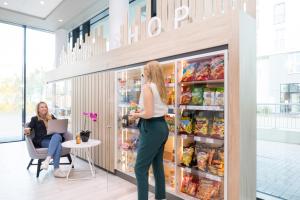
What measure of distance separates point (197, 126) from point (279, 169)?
1190mm

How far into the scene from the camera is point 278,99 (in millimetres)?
2643

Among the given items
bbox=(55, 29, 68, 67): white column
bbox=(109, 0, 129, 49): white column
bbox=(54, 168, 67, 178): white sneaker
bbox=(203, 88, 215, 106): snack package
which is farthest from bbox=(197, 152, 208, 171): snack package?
bbox=(55, 29, 68, 67): white column

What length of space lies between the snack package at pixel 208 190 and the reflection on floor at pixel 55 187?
67 centimetres

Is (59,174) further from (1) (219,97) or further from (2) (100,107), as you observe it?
(1) (219,97)

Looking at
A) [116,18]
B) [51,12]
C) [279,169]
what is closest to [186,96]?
[279,169]

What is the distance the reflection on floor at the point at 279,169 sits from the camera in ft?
8.30

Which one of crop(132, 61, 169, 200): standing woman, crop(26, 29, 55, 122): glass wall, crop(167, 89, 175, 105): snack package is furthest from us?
crop(26, 29, 55, 122): glass wall

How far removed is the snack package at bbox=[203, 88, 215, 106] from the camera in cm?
238

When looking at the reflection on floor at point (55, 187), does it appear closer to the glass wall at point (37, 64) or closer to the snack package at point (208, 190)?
the snack package at point (208, 190)

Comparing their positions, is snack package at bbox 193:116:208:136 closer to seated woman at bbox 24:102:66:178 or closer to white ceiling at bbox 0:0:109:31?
seated woman at bbox 24:102:66:178

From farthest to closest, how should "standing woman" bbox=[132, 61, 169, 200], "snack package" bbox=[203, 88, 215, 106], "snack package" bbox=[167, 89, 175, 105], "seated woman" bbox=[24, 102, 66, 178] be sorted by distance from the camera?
1. "seated woman" bbox=[24, 102, 66, 178]
2. "snack package" bbox=[167, 89, 175, 105]
3. "snack package" bbox=[203, 88, 215, 106]
4. "standing woman" bbox=[132, 61, 169, 200]

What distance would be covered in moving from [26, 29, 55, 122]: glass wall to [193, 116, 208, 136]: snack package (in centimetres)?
582

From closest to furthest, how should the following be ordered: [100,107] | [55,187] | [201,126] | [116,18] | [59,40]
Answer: [201,126]
[55,187]
[100,107]
[116,18]
[59,40]

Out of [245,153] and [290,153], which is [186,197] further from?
[290,153]
